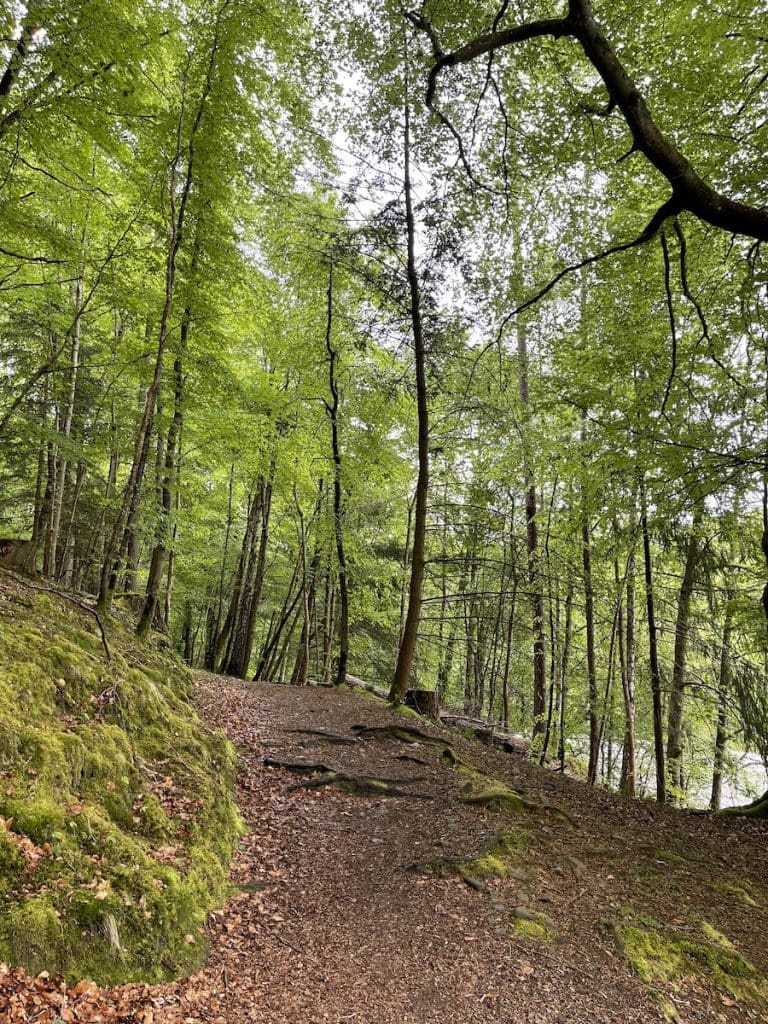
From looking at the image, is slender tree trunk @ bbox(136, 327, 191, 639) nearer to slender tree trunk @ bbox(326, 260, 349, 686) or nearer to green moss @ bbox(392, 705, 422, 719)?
slender tree trunk @ bbox(326, 260, 349, 686)

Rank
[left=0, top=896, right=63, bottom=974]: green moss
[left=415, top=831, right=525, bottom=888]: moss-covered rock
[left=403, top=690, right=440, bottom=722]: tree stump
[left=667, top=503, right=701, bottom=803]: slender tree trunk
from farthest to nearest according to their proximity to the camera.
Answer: [left=403, top=690, right=440, bottom=722]: tree stump
[left=667, top=503, right=701, bottom=803]: slender tree trunk
[left=415, top=831, right=525, bottom=888]: moss-covered rock
[left=0, top=896, right=63, bottom=974]: green moss

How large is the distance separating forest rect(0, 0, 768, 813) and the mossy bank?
78.8 inches

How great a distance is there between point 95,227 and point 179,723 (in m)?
7.83

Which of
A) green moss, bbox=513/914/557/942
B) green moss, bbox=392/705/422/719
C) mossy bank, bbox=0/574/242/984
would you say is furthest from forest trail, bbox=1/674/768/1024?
green moss, bbox=392/705/422/719

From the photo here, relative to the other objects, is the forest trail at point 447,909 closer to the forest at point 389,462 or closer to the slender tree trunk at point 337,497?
the forest at point 389,462

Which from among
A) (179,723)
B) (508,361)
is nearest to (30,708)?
(179,723)

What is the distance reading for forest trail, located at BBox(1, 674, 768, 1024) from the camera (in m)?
3.29

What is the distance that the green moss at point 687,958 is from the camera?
3.72m

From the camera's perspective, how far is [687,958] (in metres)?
3.91

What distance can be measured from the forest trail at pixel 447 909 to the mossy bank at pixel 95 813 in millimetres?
259

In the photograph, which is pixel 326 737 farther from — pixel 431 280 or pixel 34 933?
pixel 431 280

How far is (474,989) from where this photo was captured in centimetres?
347

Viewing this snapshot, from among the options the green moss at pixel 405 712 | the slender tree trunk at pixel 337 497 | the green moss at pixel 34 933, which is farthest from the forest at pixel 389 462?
the slender tree trunk at pixel 337 497

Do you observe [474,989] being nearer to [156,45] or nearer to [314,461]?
[156,45]
